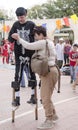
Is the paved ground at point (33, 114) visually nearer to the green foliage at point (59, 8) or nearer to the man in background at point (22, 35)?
the man in background at point (22, 35)

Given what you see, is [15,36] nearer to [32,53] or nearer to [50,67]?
[32,53]

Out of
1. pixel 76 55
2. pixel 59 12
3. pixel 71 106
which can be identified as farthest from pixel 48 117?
pixel 59 12

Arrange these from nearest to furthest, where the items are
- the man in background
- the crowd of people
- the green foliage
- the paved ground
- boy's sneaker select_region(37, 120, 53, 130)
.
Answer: the crowd of people < boy's sneaker select_region(37, 120, 53, 130) < the paved ground < the man in background < the green foliage

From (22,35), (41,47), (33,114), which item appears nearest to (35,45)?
(41,47)

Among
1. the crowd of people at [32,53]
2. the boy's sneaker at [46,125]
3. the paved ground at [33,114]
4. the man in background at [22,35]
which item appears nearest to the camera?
the crowd of people at [32,53]

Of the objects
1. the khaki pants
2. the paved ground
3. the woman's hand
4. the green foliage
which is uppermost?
the woman's hand

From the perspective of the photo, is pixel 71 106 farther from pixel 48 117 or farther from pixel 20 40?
pixel 20 40

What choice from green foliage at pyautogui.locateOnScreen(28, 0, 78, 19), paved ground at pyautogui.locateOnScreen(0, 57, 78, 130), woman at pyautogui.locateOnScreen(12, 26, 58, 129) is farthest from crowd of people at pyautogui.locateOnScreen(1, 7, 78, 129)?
green foliage at pyautogui.locateOnScreen(28, 0, 78, 19)

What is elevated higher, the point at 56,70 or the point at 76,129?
the point at 56,70

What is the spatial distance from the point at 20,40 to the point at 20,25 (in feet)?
2.03

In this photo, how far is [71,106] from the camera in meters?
9.32

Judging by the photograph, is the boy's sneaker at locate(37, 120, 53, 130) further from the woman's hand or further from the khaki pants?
the woman's hand

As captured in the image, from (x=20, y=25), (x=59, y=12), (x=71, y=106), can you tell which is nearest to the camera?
(x=20, y=25)

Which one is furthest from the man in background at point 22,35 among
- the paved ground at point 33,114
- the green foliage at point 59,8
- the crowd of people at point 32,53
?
the green foliage at point 59,8
